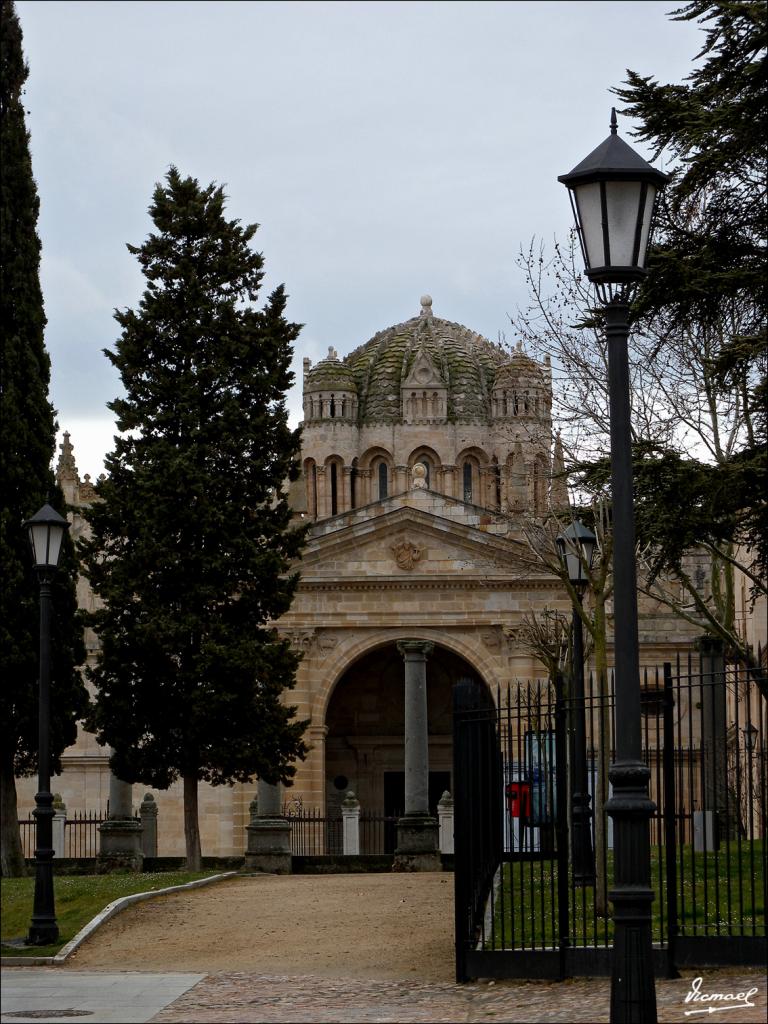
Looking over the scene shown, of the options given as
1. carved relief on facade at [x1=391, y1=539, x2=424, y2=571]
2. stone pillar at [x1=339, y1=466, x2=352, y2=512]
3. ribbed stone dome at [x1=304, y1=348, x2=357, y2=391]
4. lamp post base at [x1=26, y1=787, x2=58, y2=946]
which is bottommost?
lamp post base at [x1=26, y1=787, x2=58, y2=946]

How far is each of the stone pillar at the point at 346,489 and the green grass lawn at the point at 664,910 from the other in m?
48.9

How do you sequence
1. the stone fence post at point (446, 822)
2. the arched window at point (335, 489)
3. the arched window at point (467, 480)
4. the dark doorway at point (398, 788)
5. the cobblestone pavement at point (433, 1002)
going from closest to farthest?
the cobblestone pavement at point (433, 1002) < the stone fence post at point (446, 822) < the dark doorway at point (398, 788) < the arched window at point (467, 480) < the arched window at point (335, 489)

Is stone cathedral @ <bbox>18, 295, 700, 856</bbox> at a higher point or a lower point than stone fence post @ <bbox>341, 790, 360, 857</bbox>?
higher

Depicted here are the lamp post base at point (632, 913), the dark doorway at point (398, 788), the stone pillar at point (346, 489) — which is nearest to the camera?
the lamp post base at point (632, 913)

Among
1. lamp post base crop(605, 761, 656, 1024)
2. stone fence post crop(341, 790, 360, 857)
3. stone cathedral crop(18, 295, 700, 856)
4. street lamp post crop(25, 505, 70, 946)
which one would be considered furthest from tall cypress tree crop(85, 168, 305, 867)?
lamp post base crop(605, 761, 656, 1024)

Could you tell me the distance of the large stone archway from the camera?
2063 inches

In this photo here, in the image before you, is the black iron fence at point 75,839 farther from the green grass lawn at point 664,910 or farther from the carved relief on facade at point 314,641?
the green grass lawn at point 664,910

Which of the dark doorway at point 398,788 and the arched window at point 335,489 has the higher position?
the arched window at point 335,489

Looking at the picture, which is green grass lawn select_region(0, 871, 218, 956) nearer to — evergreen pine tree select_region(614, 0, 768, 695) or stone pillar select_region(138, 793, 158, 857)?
evergreen pine tree select_region(614, 0, 768, 695)

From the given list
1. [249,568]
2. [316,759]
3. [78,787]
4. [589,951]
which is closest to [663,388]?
[249,568]

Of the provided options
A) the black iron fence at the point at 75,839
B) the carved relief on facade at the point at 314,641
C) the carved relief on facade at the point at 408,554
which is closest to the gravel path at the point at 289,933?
the black iron fence at the point at 75,839

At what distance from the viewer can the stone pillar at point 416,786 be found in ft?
102

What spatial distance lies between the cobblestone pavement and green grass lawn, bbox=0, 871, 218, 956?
346 cm

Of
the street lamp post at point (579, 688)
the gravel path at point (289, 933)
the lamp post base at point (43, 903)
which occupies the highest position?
the street lamp post at point (579, 688)
